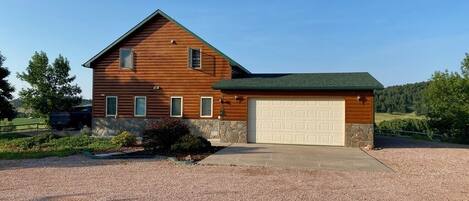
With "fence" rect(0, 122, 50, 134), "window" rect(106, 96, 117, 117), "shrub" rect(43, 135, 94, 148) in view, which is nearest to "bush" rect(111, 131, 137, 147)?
"shrub" rect(43, 135, 94, 148)

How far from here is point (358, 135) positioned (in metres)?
16.9

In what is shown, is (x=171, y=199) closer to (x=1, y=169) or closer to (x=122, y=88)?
(x=1, y=169)

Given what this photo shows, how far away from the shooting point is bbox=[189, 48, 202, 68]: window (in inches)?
840

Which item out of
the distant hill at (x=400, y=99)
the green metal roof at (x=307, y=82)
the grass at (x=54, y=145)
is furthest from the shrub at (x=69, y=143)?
the distant hill at (x=400, y=99)

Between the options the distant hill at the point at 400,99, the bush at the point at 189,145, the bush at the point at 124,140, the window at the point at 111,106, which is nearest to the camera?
the bush at the point at 189,145

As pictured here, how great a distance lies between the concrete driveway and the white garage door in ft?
3.20

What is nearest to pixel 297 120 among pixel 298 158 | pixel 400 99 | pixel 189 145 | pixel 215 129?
pixel 298 158

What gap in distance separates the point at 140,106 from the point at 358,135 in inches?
472

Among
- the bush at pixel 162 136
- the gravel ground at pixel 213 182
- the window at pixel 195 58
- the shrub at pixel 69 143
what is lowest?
the gravel ground at pixel 213 182

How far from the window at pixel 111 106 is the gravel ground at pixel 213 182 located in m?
9.99

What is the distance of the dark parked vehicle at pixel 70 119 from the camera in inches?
1027

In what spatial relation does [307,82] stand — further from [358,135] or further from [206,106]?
[206,106]

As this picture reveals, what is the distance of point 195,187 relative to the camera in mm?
8492

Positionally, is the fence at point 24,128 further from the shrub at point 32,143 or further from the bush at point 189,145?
the bush at point 189,145
